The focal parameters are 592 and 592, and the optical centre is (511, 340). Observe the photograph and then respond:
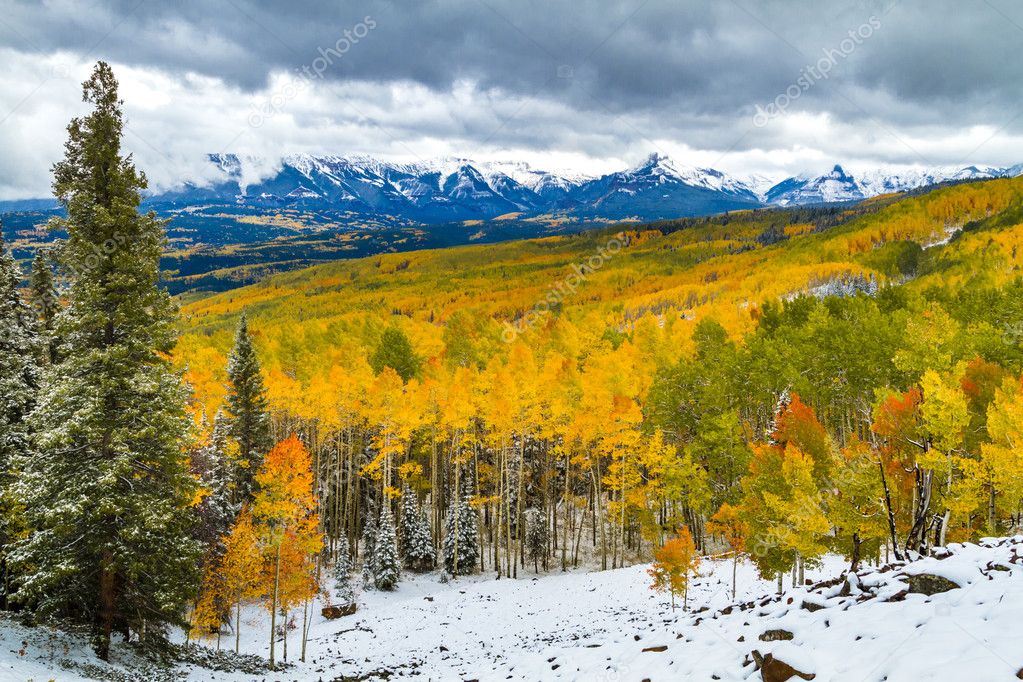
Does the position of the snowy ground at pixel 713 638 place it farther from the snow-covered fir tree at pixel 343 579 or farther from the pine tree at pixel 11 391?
the snow-covered fir tree at pixel 343 579

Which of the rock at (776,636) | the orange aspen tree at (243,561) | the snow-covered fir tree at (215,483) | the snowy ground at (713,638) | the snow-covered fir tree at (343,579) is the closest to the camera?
the snowy ground at (713,638)

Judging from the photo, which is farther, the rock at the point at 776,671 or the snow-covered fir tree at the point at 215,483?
the snow-covered fir tree at the point at 215,483

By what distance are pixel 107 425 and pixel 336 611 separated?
2365 cm

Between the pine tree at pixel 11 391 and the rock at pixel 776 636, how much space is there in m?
20.7

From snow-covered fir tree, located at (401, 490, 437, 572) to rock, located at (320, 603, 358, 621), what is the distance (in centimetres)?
686

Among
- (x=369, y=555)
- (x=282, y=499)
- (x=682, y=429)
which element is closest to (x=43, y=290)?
(x=282, y=499)

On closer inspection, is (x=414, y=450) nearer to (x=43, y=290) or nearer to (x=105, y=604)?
(x=43, y=290)

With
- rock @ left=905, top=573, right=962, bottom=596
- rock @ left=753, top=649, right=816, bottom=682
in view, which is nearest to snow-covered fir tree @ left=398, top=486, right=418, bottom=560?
rock @ left=753, top=649, right=816, bottom=682

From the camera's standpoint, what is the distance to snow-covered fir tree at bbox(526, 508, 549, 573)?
42.1 meters

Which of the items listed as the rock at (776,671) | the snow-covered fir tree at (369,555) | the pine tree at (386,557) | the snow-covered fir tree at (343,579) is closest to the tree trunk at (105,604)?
the rock at (776,671)

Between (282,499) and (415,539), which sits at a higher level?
(282,499)

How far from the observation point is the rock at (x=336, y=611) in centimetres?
3594

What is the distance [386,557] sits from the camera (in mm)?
40062

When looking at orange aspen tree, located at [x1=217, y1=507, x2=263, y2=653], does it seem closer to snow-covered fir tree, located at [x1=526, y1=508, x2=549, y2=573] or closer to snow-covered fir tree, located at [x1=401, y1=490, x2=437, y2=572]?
snow-covered fir tree, located at [x1=401, y1=490, x2=437, y2=572]
